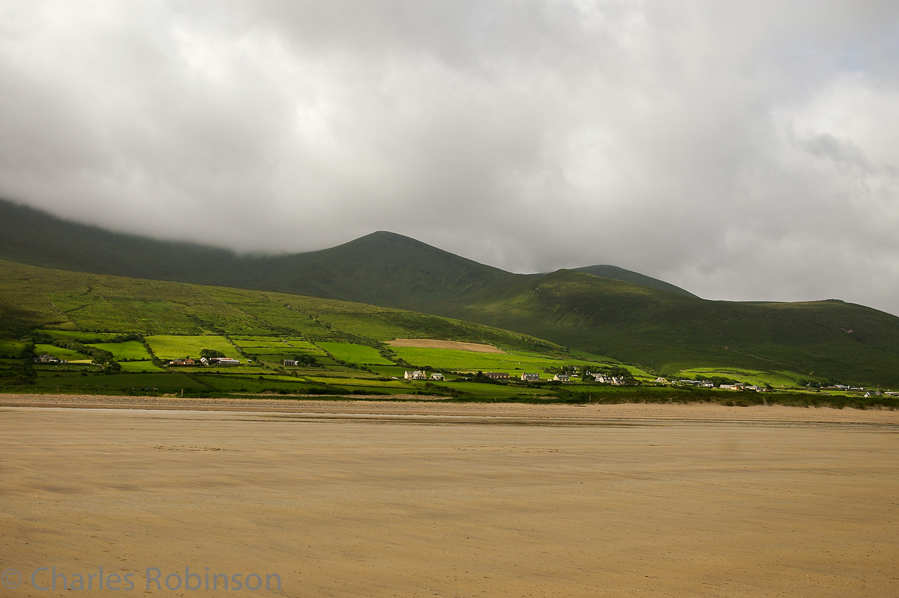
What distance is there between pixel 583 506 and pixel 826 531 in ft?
17.7

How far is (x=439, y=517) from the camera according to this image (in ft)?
41.5

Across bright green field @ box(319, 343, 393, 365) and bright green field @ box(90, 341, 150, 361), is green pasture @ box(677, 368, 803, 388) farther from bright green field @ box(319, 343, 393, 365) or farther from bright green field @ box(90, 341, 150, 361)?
bright green field @ box(90, 341, 150, 361)

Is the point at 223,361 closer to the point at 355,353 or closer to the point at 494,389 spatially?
the point at 355,353

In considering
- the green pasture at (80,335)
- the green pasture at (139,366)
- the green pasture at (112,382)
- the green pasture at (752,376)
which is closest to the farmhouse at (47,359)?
the green pasture at (139,366)

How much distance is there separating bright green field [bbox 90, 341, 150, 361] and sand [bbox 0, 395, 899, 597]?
252 feet

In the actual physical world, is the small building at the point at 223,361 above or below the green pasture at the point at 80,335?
below

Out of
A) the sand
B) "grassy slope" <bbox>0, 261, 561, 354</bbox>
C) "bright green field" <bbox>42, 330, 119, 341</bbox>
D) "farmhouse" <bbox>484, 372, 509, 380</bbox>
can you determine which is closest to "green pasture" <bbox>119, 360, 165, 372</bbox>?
"bright green field" <bbox>42, 330, 119, 341</bbox>

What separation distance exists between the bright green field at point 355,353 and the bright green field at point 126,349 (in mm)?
37802

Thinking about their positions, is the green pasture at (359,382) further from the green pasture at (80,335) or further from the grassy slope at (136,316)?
the grassy slope at (136,316)

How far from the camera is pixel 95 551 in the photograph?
364 inches

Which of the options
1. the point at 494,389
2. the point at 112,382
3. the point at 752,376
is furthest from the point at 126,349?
the point at 752,376

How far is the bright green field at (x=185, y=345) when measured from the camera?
104 meters

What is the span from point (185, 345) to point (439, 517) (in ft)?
386

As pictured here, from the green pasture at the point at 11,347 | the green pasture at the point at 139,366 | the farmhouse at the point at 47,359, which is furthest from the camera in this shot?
the green pasture at the point at 11,347
